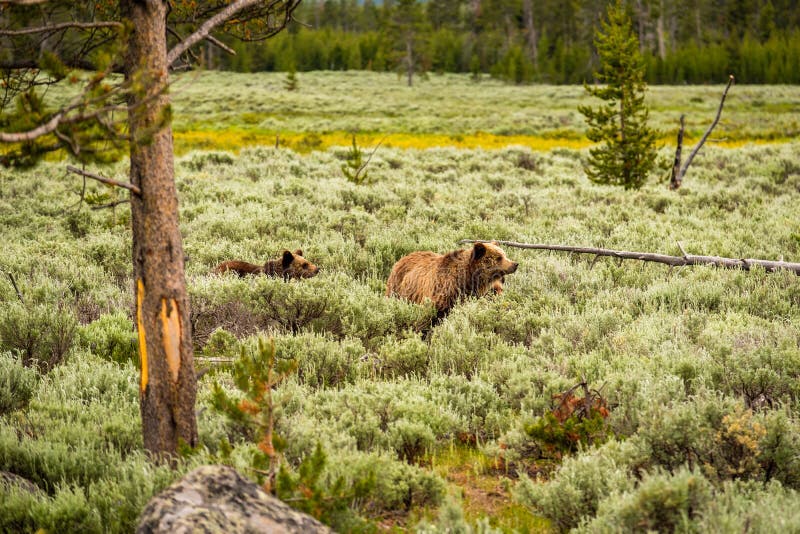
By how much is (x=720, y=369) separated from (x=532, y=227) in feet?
22.4

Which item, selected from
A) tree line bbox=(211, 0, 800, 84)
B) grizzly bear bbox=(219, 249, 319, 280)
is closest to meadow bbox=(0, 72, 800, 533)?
grizzly bear bbox=(219, 249, 319, 280)

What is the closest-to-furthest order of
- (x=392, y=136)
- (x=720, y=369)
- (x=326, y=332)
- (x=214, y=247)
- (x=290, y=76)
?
(x=720, y=369) < (x=326, y=332) < (x=214, y=247) < (x=392, y=136) < (x=290, y=76)

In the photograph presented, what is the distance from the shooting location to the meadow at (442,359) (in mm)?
3438

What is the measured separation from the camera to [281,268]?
28.4 ft

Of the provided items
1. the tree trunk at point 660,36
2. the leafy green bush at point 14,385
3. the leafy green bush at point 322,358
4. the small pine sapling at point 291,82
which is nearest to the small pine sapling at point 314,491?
the leafy green bush at point 322,358

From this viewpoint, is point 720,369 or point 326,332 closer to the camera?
point 720,369

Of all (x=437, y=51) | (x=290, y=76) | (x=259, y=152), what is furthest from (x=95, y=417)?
(x=437, y=51)

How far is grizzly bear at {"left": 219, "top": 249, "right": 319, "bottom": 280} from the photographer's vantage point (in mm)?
8602

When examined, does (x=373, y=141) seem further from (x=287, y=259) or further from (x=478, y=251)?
(x=478, y=251)

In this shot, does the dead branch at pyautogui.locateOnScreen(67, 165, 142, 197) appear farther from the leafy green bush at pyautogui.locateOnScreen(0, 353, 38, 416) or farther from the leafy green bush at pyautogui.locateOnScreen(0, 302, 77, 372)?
the leafy green bush at pyautogui.locateOnScreen(0, 302, 77, 372)

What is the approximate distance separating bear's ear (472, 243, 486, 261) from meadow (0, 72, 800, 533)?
0.57 meters

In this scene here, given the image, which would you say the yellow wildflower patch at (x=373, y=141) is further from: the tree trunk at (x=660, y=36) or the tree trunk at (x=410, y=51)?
the tree trunk at (x=660, y=36)

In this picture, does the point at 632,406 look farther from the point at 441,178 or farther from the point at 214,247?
the point at 441,178

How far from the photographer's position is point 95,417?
4.41 meters
